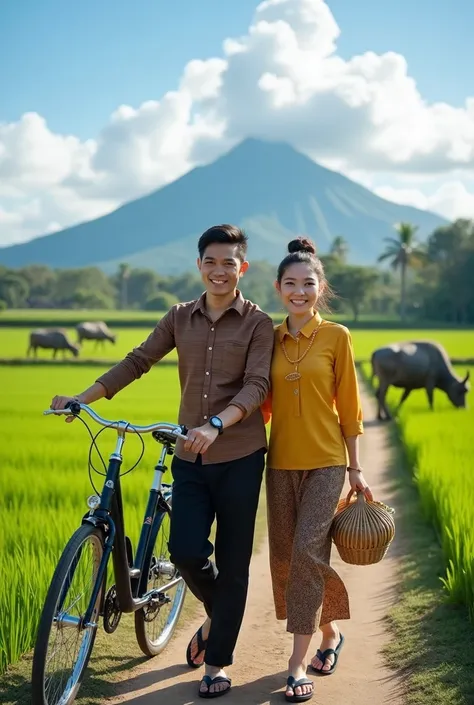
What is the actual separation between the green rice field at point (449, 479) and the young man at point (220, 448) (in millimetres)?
1305

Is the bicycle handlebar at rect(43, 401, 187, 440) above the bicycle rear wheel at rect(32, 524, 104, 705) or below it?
above

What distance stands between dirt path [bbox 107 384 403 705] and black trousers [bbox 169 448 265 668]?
0.21 metres

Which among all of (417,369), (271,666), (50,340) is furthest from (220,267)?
(50,340)

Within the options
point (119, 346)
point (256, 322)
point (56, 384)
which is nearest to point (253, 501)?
point (256, 322)

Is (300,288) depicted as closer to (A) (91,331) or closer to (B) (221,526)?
(B) (221,526)

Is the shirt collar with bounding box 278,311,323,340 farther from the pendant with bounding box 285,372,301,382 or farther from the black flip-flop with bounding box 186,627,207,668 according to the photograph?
the black flip-flop with bounding box 186,627,207,668

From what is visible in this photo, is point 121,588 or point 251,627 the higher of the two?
point 121,588

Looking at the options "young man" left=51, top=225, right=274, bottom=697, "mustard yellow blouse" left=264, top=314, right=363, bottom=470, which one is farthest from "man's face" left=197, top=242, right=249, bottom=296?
"mustard yellow blouse" left=264, top=314, right=363, bottom=470

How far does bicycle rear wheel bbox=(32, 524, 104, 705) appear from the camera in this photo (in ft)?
9.77

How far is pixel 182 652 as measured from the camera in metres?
4.11

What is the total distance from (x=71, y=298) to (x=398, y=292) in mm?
31720

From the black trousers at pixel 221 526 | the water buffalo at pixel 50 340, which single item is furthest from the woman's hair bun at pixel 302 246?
the water buffalo at pixel 50 340

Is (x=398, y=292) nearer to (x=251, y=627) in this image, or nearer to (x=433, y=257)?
(x=433, y=257)

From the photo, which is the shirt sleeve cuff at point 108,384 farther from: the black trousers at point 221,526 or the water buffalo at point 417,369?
the water buffalo at point 417,369
